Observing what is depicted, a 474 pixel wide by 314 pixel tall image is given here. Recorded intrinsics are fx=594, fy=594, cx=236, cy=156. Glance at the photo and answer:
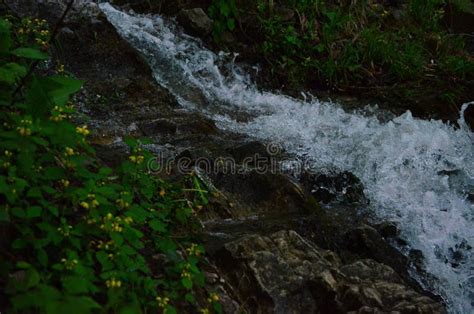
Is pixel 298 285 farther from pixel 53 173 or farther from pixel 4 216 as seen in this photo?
pixel 4 216

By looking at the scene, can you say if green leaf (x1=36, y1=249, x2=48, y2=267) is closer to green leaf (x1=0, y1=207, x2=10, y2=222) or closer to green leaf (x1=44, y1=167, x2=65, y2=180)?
green leaf (x1=0, y1=207, x2=10, y2=222)

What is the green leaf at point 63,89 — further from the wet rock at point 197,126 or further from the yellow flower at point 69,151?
the wet rock at point 197,126

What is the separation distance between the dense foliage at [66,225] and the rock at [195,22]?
12.4ft

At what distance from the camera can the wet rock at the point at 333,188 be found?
14.0 feet

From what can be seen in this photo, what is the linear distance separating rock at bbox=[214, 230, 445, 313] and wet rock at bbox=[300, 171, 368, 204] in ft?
3.91

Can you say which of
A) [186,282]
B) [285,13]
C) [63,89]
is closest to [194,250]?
[186,282]

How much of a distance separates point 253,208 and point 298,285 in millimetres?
904

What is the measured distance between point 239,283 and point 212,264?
0.53 ft

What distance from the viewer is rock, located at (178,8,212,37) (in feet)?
20.5

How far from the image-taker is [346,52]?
6414 mm

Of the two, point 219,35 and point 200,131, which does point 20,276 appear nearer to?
point 200,131

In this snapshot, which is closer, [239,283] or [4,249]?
[4,249]

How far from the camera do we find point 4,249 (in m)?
2.12

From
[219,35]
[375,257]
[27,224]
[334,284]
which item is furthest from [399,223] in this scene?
[219,35]
